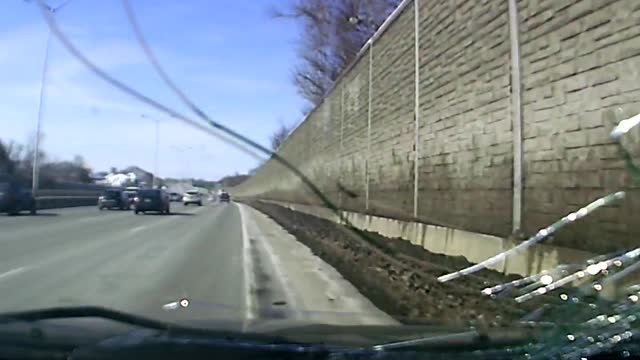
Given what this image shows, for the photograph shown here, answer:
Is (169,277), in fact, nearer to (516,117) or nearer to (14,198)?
(516,117)

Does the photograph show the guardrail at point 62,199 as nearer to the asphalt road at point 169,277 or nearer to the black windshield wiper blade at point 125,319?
the asphalt road at point 169,277

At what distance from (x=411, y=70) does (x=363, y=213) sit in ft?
22.1

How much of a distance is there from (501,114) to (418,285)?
264 cm

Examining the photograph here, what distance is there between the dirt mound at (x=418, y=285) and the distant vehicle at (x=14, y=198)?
88.8 ft

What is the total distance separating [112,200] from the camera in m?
61.2

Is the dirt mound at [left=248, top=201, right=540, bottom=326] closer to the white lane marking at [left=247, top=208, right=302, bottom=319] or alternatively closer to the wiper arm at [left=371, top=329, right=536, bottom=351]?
the white lane marking at [left=247, top=208, right=302, bottom=319]

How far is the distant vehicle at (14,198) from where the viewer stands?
141 ft

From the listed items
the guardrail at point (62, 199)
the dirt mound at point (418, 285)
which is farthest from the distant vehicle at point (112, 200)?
the dirt mound at point (418, 285)

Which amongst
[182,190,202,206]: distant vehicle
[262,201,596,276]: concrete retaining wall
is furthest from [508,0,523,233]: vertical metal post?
[182,190,202,206]: distant vehicle

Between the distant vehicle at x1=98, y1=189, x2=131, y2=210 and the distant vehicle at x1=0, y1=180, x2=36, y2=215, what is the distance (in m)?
15.3

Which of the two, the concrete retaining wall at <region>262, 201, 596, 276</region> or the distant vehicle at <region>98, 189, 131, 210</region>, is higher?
the distant vehicle at <region>98, 189, 131, 210</region>

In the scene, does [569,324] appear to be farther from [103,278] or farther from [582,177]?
[103,278]

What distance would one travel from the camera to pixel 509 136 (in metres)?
12.2

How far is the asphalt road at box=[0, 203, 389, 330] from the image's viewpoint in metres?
10.6
